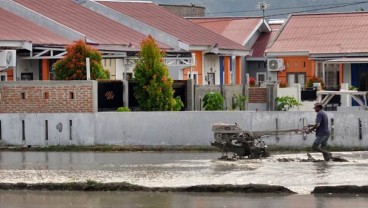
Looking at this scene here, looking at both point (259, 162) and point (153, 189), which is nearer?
point (153, 189)

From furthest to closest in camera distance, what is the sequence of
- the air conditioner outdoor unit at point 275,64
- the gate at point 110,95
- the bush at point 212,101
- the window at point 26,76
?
the air conditioner outdoor unit at point 275,64
the window at point 26,76
the bush at point 212,101
the gate at point 110,95

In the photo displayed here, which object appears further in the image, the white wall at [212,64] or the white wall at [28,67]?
the white wall at [212,64]

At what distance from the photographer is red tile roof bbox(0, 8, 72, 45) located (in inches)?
1539

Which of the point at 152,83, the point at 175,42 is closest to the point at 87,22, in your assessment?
the point at 175,42

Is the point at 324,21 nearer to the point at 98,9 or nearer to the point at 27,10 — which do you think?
the point at 98,9

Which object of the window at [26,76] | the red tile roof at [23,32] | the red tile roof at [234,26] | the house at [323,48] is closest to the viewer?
the red tile roof at [23,32]

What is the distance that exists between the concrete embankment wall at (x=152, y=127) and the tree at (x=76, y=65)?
19.3 ft

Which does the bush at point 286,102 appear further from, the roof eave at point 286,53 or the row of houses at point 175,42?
the roof eave at point 286,53

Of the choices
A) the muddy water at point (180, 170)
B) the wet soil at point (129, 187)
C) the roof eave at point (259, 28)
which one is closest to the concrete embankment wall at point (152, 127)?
the muddy water at point (180, 170)

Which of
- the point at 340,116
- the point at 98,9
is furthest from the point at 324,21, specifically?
the point at 340,116

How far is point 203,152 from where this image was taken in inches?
1166

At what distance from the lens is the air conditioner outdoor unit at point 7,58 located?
35.7 meters

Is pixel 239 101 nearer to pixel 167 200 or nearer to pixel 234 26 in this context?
pixel 167 200

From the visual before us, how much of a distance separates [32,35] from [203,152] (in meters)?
13.3
